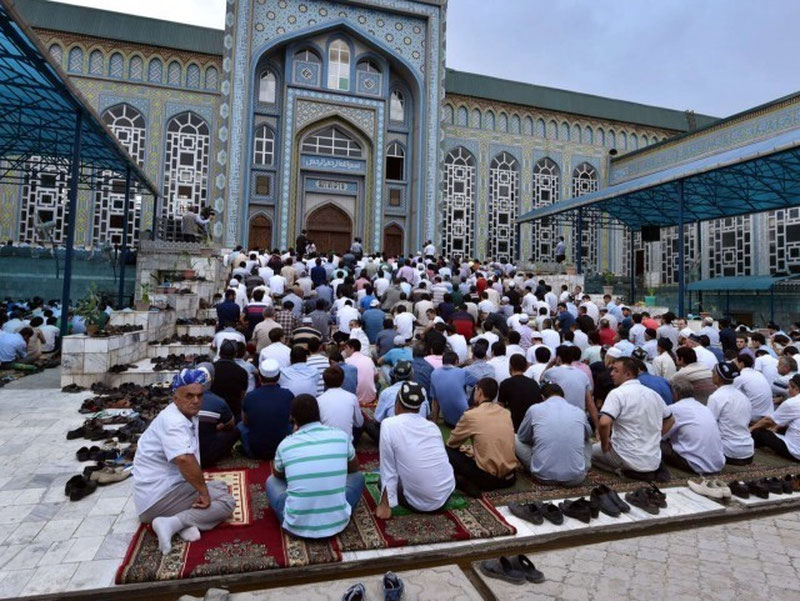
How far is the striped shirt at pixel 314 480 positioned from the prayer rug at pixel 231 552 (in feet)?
0.39

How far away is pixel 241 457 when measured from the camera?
4.43 meters

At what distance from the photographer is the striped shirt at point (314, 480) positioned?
2873mm

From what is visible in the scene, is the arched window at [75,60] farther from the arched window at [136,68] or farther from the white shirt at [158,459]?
the white shirt at [158,459]

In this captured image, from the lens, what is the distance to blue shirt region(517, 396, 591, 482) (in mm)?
3803

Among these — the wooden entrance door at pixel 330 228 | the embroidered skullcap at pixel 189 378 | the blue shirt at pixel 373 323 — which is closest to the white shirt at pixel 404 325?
the blue shirt at pixel 373 323

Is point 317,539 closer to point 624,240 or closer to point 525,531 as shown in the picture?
point 525,531

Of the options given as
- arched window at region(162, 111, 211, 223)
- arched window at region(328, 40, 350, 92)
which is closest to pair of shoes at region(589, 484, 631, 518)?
arched window at region(162, 111, 211, 223)

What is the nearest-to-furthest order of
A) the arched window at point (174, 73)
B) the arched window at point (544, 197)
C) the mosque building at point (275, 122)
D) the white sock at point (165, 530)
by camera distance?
the white sock at point (165, 530), the mosque building at point (275, 122), the arched window at point (174, 73), the arched window at point (544, 197)

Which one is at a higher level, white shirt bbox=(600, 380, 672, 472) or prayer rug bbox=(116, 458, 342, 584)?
white shirt bbox=(600, 380, 672, 472)

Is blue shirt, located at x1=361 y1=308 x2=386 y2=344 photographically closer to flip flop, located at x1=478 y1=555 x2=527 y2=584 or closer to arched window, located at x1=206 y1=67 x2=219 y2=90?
flip flop, located at x1=478 y1=555 x2=527 y2=584

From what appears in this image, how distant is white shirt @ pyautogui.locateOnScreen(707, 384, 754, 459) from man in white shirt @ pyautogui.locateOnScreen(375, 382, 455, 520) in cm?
288

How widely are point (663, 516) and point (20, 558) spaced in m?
4.03

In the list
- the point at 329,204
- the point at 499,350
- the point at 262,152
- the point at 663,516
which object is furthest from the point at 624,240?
the point at 663,516

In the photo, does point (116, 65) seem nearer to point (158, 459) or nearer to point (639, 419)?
point (158, 459)
